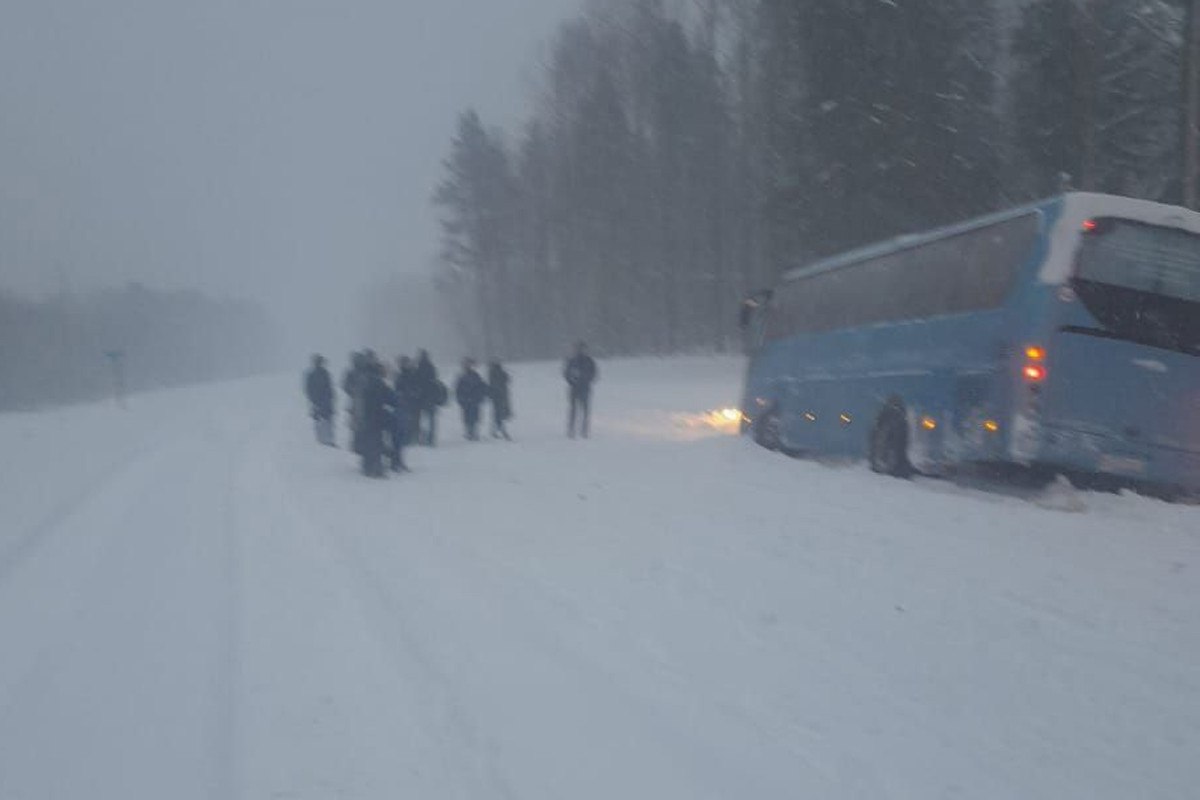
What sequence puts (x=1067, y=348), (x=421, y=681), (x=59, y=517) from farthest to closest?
(x=59, y=517) → (x=1067, y=348) → (x=421, y=681)

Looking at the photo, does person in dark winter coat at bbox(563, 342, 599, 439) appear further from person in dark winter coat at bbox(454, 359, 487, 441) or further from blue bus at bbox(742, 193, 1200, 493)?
blue bus at bbox(742, 193, 1200, 493)

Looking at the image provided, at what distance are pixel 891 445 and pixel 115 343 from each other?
107795 mm

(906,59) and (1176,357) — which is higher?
(906,59)

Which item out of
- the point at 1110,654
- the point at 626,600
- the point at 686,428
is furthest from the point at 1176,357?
the point at 686,428

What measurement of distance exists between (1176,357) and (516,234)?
5413 cm

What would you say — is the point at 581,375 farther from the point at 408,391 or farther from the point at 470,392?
the point at 408,391

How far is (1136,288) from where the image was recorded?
445 inches

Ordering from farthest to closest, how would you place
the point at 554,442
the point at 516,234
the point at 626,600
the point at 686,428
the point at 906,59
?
the point at 516,234
the point at 906,59
the point at 686,428
the point at 554,442
the point at 626,600

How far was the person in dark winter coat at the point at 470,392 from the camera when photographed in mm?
21266

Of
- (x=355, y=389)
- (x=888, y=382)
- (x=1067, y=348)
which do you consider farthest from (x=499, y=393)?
(x=1067, y=348)

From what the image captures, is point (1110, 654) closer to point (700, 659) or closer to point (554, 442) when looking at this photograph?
point (700, 659)

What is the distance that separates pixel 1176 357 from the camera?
11266mm

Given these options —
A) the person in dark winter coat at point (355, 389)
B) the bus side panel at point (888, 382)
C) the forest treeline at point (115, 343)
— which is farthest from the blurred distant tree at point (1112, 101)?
the forest treeline at point (115, 343)

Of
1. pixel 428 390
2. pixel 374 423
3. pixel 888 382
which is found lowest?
pixel 374 423
